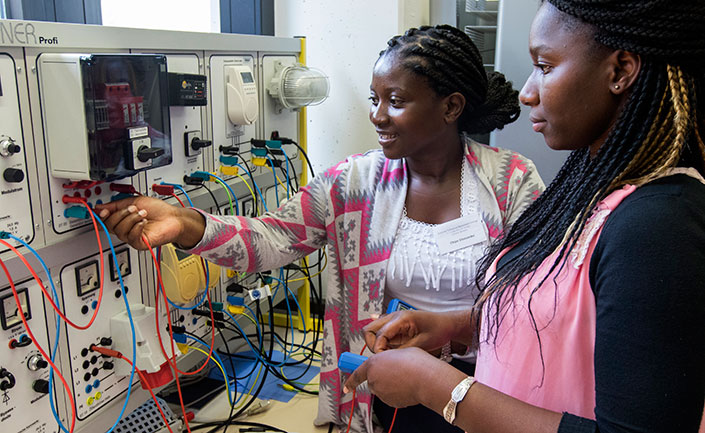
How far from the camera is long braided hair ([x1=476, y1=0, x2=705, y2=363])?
0.65 m

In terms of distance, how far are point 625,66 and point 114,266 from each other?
94cm

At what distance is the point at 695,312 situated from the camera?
0.59 meters

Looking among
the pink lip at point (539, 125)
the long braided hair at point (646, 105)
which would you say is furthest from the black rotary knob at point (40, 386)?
the pink lip at point (539, 125)

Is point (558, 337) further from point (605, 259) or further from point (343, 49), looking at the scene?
point (343, 49)

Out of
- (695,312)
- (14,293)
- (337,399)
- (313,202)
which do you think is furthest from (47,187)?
(695,312)

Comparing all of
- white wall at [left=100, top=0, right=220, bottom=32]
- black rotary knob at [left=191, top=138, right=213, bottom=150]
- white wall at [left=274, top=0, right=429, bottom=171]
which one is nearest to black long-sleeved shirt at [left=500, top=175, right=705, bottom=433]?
black rotary knob at [left=191, top=138, right=213, bottom=150]

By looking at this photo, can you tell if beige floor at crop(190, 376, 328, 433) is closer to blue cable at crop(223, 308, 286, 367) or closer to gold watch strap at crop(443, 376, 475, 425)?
blue cable at crop(223, 308, 286, 367)

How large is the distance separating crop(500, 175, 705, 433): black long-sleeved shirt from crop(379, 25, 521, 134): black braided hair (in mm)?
800

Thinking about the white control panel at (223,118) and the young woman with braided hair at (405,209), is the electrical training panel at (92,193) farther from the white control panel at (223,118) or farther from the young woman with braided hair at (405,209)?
the young woman with braided hair at (405,209)

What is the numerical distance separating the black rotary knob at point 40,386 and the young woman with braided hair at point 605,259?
55cm

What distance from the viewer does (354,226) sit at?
142cm

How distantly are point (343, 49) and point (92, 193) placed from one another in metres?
1.30

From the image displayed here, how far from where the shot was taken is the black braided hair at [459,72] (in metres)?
1.38

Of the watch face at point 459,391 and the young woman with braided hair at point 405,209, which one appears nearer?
the watch face at point 459,391
